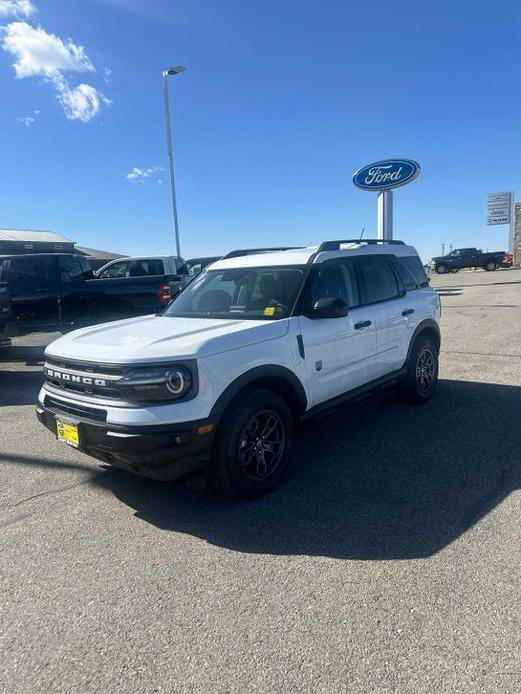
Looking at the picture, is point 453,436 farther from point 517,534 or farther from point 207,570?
point 207,570

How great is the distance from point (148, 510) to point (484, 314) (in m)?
13.1

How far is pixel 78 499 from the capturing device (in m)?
3.71

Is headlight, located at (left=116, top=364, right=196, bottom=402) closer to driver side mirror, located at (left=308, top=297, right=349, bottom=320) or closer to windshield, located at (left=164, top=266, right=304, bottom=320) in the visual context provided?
windshield, located at (left=164, top=266, right=304, bottom=320)

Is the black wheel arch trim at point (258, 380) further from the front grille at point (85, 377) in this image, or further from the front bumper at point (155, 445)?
the front grille at point (85, 377)

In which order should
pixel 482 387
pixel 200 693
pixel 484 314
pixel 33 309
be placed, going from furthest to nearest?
1. pixel 484 314
2. pixel 33 309
3. pixel 482 387
4. pixel 200 693

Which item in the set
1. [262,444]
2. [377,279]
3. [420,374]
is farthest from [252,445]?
[420,374]

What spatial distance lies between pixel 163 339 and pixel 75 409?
81 centimetres

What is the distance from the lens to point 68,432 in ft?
11.2

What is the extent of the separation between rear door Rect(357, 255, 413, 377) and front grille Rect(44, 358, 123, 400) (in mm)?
2751

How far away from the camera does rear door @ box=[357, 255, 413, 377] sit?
16.2 ft

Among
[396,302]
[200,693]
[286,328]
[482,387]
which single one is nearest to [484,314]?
[482,387]

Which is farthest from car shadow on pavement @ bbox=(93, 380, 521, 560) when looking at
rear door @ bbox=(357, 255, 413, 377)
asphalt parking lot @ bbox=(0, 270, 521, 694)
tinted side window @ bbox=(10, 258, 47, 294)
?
tinted side window @ bbox=(10, 258, 47, 294)

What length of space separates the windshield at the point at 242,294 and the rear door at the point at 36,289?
7.05 metres

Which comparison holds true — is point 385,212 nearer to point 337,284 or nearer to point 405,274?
point 405,274
